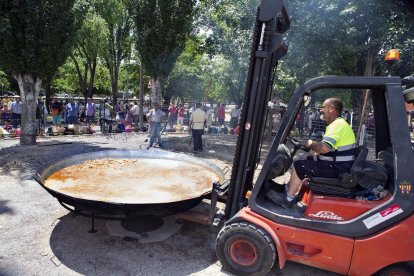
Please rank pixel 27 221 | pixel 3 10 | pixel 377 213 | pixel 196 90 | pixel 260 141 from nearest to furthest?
pixel 377 213 → pixel 260 141 → pixel 27 221 → pixel 3 10 → pixel 196 90

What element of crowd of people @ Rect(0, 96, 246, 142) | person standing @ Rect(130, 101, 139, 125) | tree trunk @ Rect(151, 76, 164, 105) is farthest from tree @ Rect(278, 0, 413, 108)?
person standing @ Rect(130, 101, 139, 125)

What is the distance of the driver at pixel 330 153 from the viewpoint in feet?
12.2

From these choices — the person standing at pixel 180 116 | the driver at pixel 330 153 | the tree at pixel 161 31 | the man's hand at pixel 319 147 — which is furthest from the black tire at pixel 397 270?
the person standing at pixel 180 116

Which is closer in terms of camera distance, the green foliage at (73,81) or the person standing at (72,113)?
the person standing at (72,113)

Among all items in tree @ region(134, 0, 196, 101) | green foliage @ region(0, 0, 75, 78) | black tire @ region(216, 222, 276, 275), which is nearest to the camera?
black tire @ region(216, 222, 276, 275)

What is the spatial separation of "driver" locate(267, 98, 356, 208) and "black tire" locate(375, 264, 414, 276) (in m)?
1.09

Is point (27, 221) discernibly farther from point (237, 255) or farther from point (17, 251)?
point (237, 255)

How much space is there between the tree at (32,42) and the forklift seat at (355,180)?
1029cm

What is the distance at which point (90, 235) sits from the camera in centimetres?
507

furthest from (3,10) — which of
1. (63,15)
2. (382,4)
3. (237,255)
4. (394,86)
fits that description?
(382,4)

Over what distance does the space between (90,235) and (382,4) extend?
11.7 meters

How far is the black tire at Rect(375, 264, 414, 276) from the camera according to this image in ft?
11.5

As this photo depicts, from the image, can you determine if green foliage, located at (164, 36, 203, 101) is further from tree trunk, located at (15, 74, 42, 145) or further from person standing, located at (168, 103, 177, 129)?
tree trunk, located at (15, 74, 42, 145)

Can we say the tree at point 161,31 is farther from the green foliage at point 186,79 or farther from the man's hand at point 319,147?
the green foliage at point 186,79
